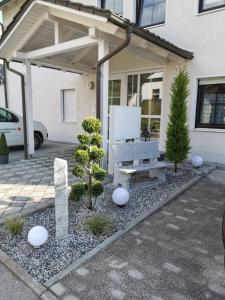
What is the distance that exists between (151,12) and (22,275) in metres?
7.70

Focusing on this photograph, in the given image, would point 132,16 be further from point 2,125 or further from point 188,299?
point 188,299

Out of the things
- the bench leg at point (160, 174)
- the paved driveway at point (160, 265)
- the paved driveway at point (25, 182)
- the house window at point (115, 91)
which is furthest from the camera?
the house window at point (115, 91)

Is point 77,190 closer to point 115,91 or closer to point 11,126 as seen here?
point 11,126

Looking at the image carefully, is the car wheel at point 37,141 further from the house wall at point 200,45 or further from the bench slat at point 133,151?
the house wall at point 200,45

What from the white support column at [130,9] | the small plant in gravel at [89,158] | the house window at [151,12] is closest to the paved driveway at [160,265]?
the small plant in gravel at [89,158]

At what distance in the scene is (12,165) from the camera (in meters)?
6.38

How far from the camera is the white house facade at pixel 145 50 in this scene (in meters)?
5.02

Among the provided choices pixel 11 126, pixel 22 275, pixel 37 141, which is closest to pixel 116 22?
pixel 22 275

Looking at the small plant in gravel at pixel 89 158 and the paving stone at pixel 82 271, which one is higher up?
the small plant in gravel at pixel 89 158

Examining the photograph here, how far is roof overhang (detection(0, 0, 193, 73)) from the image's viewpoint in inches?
178

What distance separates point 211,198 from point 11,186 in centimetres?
375

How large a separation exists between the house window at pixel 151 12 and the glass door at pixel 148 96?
5.10ft

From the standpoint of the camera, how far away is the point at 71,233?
9.97ft

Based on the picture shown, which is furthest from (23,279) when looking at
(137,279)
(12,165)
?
(12,165)
